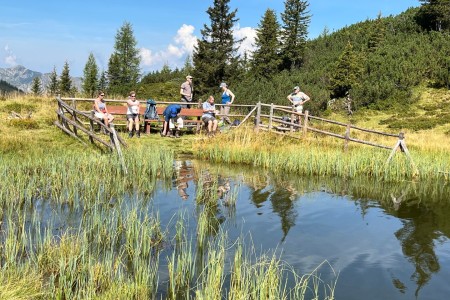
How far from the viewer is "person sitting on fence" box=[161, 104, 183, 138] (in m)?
15.8

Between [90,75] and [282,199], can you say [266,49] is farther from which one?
[282,199]

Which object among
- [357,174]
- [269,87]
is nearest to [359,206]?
[357,174]

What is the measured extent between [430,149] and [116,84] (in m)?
52.2

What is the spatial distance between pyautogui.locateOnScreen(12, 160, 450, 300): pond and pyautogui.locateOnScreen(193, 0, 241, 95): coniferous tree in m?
30.7

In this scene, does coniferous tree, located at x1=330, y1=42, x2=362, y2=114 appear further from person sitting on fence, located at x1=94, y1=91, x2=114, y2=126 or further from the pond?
the pond

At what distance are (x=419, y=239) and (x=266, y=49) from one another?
3990 cm

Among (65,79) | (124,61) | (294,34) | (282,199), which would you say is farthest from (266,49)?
(282,199)

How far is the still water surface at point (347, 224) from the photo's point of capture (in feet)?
17.0

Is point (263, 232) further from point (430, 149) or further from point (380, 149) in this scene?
point (430, 149)

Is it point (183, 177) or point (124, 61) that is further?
point (124, 61)

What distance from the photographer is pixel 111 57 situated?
60375 mm

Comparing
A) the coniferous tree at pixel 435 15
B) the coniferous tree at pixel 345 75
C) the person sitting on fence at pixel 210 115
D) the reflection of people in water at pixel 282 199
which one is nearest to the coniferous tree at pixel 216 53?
the coniferous tree at pixel 345 75

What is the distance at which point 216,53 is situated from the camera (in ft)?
135

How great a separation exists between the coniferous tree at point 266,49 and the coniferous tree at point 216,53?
3.33 m
